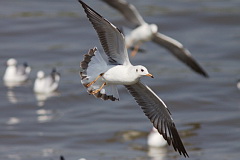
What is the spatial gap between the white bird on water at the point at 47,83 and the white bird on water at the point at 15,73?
0.47 m

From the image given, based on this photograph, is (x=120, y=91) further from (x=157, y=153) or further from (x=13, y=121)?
(x=157, y=153)

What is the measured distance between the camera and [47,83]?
13.7 m

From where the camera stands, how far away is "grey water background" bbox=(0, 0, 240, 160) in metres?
10.8

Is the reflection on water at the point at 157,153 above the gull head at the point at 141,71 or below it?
below

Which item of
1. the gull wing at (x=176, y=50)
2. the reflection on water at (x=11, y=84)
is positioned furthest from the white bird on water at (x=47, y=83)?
the gull wing at (x=176, y=50)

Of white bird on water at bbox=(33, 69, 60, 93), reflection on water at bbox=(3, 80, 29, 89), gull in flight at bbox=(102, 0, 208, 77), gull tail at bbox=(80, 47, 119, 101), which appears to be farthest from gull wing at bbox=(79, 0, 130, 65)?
reflection on water at bbox=(3, 80, 29, 89)

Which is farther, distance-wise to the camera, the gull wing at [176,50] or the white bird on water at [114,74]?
the gull wing at [176,50]

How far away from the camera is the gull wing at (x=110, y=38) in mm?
7412

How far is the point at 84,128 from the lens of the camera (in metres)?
11.8

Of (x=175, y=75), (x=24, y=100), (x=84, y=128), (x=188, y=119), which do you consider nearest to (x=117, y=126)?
(x=84, y=128)

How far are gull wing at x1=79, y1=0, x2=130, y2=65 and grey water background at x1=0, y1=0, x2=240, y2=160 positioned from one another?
2565mm

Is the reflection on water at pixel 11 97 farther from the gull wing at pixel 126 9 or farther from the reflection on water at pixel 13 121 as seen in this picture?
the gull wing at pixel 126 9

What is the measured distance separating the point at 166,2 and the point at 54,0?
3.38 meters

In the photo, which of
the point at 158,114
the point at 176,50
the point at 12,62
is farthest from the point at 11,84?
the point at 158,114
